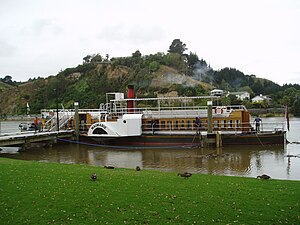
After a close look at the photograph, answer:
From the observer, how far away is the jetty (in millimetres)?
28922

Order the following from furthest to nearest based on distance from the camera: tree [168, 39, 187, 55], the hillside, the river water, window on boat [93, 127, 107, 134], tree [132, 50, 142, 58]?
1. tree [168, 39, 187, 55]
2. tree [132, 50, 142, 58]
3. the hillside
4. window on boat [93, 127, 107, 134]
5. the river water

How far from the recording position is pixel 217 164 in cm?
2284

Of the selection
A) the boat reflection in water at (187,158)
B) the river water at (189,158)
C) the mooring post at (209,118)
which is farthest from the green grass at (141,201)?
the mooring post at (209,118)

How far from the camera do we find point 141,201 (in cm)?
955

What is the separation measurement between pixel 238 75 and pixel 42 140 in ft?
492

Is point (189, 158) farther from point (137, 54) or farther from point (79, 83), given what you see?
point (137, 54)

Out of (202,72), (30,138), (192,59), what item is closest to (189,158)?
(30,138)

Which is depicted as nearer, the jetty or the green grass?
the green grass

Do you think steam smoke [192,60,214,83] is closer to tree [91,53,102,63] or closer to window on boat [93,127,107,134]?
tree [91,53,102,63]

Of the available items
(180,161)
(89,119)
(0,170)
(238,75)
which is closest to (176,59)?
(238,75)

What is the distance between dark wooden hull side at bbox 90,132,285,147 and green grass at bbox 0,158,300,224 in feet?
61.0

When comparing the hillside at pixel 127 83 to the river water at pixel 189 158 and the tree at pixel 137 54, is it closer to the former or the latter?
the tree at pixel 137 54

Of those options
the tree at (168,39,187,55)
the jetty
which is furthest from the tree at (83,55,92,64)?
the jetty

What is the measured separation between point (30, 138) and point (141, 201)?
24409 mm
